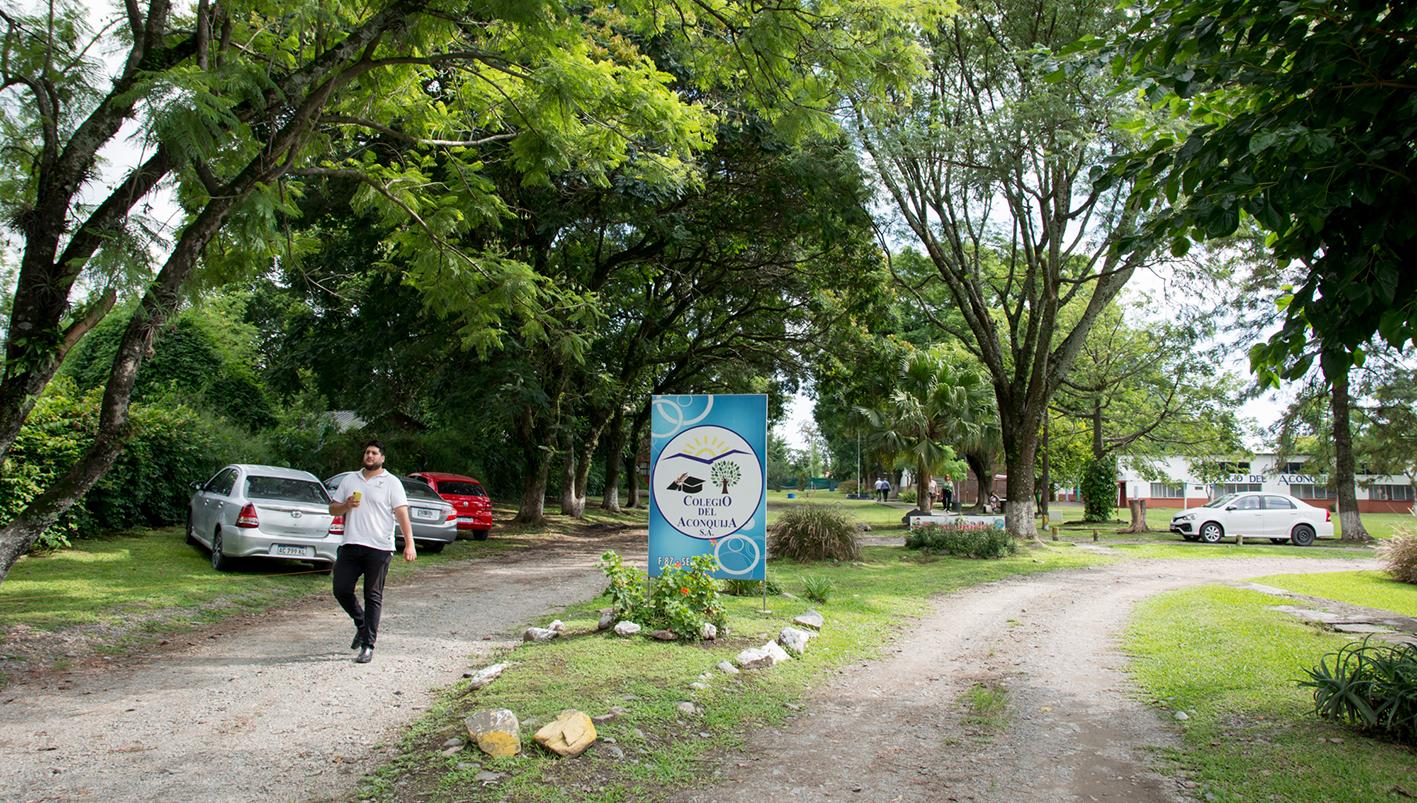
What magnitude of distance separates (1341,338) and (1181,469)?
63.0 m

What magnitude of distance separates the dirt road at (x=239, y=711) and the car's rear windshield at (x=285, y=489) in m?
2.84

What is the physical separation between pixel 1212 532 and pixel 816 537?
15.7m

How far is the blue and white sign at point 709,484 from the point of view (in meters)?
8.51

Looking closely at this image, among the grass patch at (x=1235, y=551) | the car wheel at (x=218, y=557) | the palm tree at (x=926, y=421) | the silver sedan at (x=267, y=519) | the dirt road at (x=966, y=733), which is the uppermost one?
the palm tree at (x=926, y=421)

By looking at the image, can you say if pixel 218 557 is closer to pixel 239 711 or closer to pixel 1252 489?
pixel 239 711

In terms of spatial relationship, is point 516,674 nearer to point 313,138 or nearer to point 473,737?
point 473,737

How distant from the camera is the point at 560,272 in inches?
771

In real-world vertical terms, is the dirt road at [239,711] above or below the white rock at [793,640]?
below

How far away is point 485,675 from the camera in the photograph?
614 centimetres

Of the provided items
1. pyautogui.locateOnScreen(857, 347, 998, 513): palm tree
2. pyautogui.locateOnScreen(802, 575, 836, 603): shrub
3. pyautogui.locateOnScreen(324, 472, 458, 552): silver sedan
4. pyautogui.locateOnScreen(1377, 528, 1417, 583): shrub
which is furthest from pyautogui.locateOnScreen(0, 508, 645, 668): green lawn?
pyautogui.locateOnScreen(857, 347, 998, 513): palm tree

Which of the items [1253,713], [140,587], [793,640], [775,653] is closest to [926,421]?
[793,640]

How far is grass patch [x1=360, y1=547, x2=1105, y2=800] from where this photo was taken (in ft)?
14.1

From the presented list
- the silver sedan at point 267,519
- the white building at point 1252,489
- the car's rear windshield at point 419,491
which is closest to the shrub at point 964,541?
the car's rear windshield at point 419,491

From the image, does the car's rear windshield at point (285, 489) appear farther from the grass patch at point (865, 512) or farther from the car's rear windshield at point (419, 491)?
the grass patch at point (865, 512)
